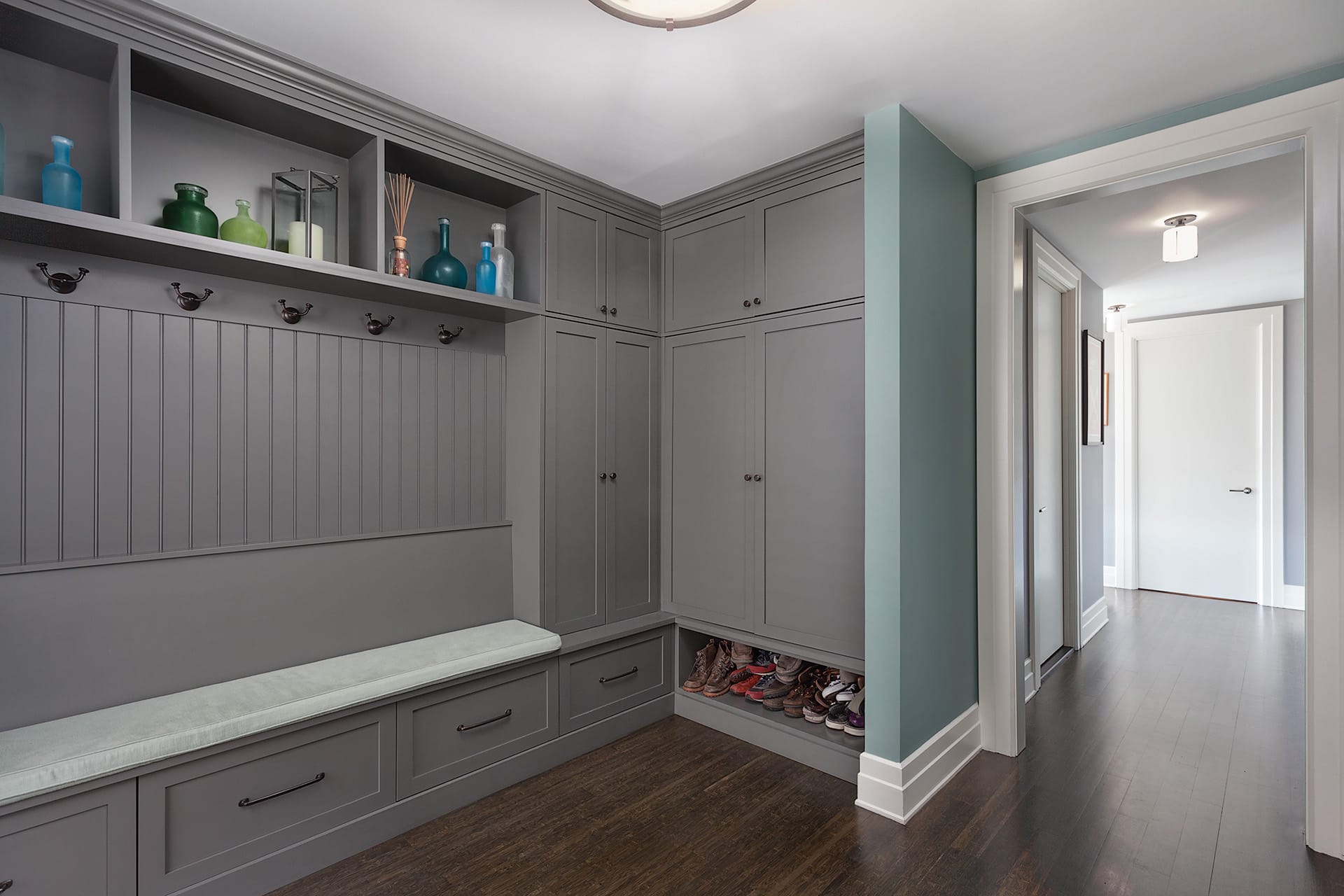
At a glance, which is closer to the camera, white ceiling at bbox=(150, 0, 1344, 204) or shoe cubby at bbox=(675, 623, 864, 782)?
white ceiling at bbox=(150, 0, 1344, 204)

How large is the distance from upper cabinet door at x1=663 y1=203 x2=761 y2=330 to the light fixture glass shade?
2.29 meters

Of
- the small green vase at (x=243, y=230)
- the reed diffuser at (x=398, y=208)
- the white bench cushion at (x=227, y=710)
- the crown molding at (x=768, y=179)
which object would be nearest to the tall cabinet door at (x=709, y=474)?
the crown molding at (x=768, y=179)

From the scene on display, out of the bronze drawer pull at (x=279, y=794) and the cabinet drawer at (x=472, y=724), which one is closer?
the bronze drawer pull at (x=279, y=794)

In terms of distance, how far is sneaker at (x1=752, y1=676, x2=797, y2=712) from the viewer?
293 cm

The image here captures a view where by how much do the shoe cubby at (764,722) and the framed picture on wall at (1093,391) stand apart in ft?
9.82

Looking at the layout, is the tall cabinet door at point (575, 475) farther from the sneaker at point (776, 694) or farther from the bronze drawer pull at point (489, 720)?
the sneaker at point (776, 694)

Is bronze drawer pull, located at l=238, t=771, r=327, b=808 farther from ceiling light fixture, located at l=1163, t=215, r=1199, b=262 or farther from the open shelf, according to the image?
ceiling light fixture, located at l=1163, t=215, r=1199, b=262

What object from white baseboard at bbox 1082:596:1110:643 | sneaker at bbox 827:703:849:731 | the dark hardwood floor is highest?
sneaker at bbox 827:703:849:731

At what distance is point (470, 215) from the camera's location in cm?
286

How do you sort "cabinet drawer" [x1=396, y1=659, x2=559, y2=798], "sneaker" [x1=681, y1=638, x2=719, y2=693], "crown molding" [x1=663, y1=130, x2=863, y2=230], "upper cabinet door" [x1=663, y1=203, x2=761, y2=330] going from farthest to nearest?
"sneaker" [x1=681, y1=638, x2=719, y2=693]
"upper cabinet door" [x1=663, y1=203, x2=761, y2=330]
"crown molding" [x1=663, y1=130, x2=863, y2=230]
"cabinet drawer" [x1=396, y1=659, x2=559, y2=798]

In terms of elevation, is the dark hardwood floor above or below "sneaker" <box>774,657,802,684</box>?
below

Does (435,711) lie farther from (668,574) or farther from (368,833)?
(668,574)

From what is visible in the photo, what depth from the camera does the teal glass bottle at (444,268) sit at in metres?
2.57

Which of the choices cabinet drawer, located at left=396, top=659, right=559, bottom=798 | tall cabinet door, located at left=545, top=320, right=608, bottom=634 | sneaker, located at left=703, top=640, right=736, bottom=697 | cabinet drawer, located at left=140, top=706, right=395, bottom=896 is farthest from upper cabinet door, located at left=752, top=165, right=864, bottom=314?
cabinet drawer, located at left=140, top=706, right=395, bottom=896
